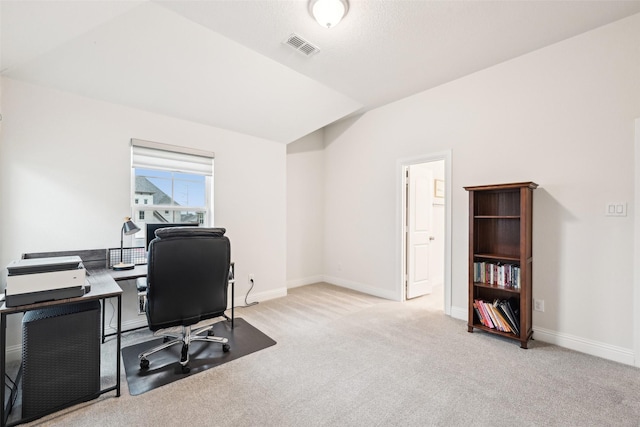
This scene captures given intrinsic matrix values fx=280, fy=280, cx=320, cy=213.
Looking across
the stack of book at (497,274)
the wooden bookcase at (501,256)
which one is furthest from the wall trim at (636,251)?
the stack of book at (497,274)

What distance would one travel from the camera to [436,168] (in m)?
4.91

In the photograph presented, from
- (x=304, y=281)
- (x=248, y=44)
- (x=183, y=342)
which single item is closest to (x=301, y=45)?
(x=248, y=44)

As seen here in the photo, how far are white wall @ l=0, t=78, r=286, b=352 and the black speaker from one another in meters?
1.08

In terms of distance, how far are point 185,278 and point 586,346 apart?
3.51 m

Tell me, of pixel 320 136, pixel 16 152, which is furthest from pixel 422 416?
pixel 320 136

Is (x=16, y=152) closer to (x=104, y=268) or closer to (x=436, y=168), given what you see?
(x=104, y=268)

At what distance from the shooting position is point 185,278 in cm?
213

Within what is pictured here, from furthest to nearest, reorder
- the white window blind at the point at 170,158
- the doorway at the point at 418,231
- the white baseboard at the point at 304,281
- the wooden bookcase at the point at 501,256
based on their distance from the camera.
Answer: the white baseboard at the point at 304,281 < the doorway at the point at 418,231 < the white window blind at the point at 170,158 < the wooden bookcase at the point at 501,256

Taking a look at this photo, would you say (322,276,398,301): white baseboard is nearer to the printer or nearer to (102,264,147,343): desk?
(102,264,147,343): desk

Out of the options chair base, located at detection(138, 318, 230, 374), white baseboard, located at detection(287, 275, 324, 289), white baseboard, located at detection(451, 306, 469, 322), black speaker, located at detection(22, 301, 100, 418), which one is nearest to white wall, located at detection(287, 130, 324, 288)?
white baseboard, located at detection(287, 275, 324, 289)

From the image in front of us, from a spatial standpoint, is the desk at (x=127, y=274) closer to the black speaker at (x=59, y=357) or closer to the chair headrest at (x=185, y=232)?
the black speaker at (x=59, y=357)

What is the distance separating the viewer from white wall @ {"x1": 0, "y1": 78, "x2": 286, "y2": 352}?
93.4 inches

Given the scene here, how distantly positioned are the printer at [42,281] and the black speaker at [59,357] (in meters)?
0.15

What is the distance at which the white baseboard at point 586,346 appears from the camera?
234 centimetres
